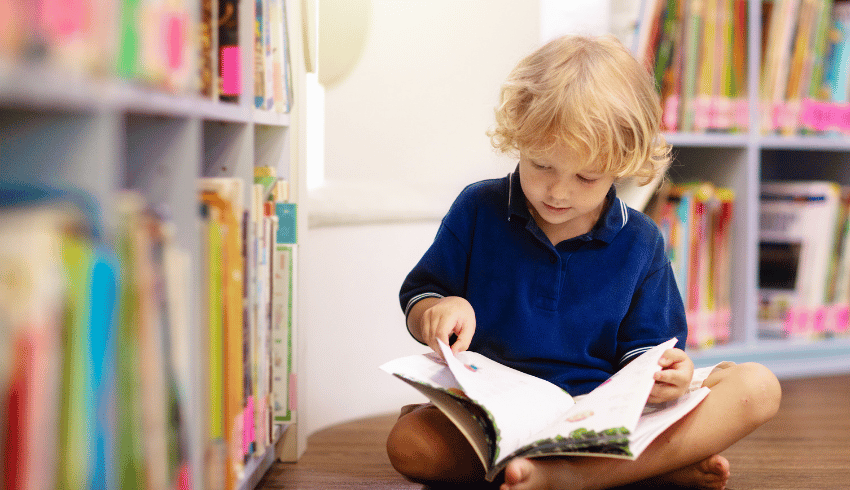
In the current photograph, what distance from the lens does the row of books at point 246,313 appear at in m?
0.63

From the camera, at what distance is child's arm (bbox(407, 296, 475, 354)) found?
87 cm

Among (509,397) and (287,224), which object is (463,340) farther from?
(287,224)

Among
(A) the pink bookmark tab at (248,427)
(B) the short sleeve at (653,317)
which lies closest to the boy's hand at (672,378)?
(B) the short sleeve at (653,317)

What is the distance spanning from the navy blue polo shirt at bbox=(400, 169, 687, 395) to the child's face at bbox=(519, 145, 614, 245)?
0.21 feet

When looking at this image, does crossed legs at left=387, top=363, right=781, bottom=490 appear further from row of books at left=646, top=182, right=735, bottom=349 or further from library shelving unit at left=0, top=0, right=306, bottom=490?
row of books at left=646, top=182, right=735, bottom=349

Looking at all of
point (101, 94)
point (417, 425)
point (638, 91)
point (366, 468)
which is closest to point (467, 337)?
point (417, 425)

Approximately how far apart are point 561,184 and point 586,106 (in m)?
0.10

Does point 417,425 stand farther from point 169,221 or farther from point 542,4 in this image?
point 542,4

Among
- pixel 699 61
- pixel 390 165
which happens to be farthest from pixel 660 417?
pixel 699 61

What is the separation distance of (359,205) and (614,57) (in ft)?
1.68

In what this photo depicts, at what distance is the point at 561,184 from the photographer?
2.88 ft

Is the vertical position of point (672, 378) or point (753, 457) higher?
point (672, 378)

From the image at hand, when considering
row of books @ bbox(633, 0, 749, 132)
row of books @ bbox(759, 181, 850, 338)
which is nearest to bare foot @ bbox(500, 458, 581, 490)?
row of books @ bbox(633, 0, 749, 132)

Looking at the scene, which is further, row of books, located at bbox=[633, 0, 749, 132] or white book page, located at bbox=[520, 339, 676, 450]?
row of books, located at bbox=[633, 0, 749, 132]
